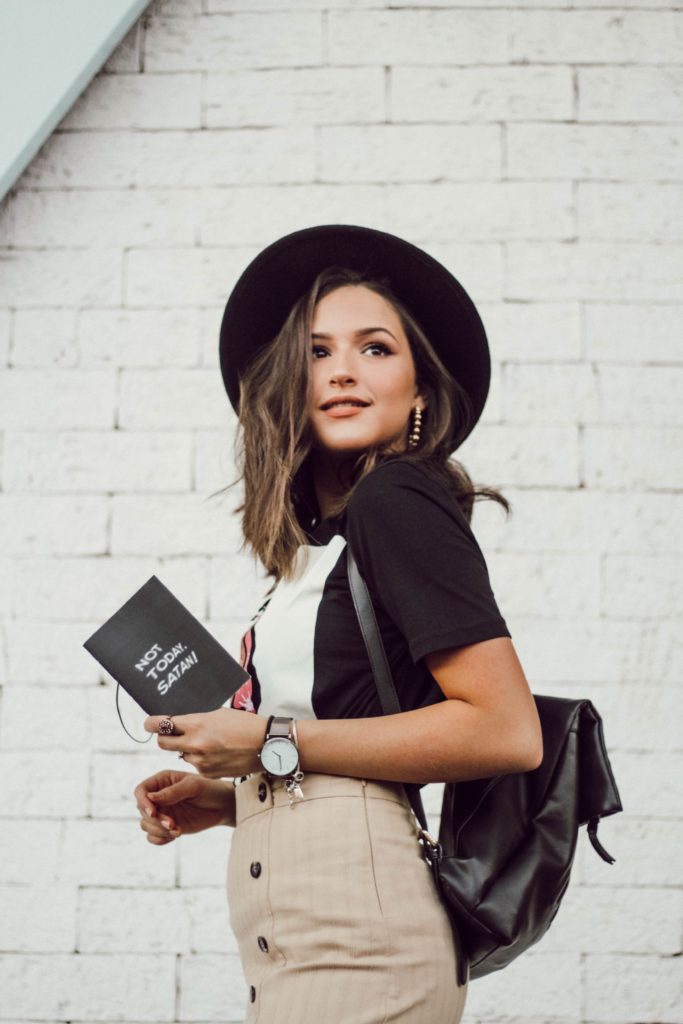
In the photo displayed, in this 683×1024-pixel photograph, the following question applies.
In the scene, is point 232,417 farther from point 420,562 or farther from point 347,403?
point 420,562

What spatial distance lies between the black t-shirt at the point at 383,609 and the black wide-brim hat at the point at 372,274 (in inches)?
13.0

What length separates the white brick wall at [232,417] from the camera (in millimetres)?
2502

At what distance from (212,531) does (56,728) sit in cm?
59

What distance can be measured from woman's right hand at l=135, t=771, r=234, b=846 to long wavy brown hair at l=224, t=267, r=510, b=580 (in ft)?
1.00

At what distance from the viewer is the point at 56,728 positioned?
259 cm

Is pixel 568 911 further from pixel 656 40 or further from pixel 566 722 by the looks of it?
pixel 656 40

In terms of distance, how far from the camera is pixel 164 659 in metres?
1.11

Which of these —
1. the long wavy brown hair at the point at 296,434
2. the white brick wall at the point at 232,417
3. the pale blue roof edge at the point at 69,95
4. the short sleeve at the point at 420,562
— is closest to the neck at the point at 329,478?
the long wavy brown hair at the point at 296,434

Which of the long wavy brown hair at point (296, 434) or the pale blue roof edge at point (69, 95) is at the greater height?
the pale blue roof edge at point (69, 95)

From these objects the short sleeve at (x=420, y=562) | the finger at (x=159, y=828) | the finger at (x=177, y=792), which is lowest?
the finger at (x=159, y=828)

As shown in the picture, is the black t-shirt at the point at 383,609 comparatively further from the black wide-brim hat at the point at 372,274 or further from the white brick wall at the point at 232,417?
the white brick wall at the point at 232,417

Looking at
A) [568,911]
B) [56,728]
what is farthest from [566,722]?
[56,728]

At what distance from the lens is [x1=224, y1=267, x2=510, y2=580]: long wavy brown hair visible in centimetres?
135

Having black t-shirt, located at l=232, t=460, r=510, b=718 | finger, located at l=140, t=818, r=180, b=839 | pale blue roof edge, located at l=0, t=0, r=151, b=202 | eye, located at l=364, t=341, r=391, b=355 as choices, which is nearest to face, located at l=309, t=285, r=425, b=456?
eye, located at l=364, t=341, r=391, b=355
